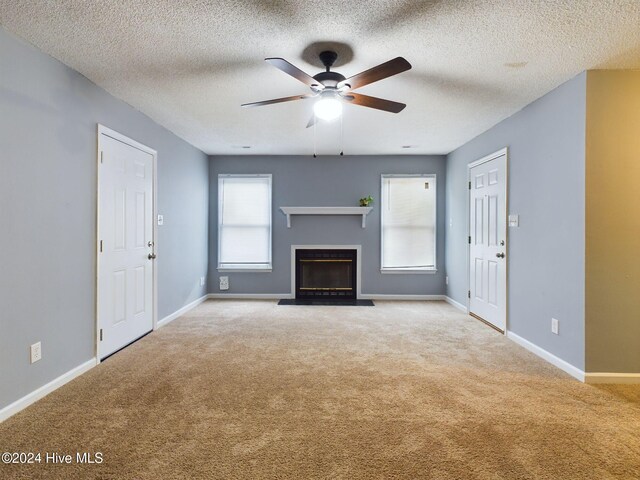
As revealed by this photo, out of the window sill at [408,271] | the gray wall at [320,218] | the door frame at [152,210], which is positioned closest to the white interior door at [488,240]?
the window sill at [408,271]

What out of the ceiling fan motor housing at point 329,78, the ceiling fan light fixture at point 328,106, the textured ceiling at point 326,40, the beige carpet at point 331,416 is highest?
the textured ceiling at point 326,40

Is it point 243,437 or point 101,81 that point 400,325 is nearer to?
point 243,437

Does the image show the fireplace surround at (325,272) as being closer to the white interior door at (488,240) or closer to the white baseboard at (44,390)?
the white interior door at (488,240)

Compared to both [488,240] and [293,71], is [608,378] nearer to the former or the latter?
[488,240]

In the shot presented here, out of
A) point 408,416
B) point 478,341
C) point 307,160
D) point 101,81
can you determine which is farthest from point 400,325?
point 101,81

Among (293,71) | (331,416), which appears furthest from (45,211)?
(331,416)

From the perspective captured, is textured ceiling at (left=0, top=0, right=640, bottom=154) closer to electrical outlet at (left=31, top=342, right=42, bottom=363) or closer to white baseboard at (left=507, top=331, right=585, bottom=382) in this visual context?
electrical outlet at (left=31, top=342, right=42, bottom=363)

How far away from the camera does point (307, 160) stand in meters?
6.16

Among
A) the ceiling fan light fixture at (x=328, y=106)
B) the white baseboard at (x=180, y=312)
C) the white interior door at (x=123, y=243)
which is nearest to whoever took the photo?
the ceiling fan light fixture at (x=328, y=106)

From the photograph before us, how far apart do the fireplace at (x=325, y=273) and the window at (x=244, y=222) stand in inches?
23.5

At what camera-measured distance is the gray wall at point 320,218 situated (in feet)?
20.0

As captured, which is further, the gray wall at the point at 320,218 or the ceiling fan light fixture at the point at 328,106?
the gray wall at the point at 320,218

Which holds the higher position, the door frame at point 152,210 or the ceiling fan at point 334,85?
the ceiling fan at point 334,85

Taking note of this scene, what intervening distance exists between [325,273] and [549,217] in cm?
362
